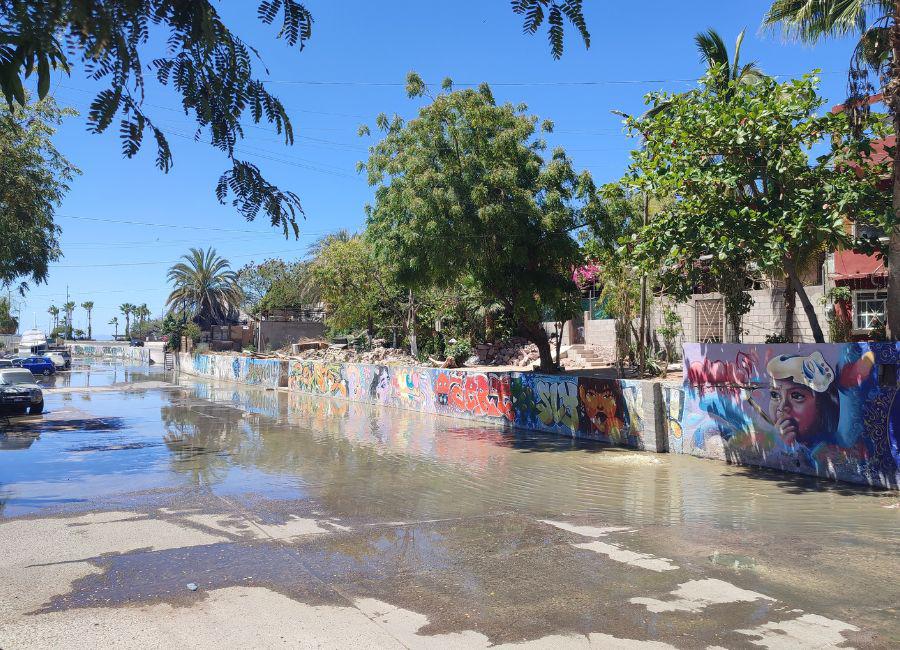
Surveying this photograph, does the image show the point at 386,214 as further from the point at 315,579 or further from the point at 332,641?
the point at 332,641

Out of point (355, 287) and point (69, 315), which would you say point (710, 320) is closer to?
point (355, 287)

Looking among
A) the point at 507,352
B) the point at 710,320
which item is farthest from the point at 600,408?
the point at 507,352

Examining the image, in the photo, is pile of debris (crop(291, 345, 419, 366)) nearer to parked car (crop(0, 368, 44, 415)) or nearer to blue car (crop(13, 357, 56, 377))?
parked car (crop(0, 368, 44, 415))

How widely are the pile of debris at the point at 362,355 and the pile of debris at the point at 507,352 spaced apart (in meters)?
3.50

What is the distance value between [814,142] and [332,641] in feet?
36.8

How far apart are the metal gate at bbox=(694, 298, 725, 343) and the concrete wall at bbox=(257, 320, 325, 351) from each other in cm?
3342

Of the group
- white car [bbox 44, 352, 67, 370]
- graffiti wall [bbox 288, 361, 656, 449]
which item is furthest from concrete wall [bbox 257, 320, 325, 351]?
graffiti wall [bbox 288, 361, 656, 449]

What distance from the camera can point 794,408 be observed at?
11281mm

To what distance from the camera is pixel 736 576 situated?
638 cm

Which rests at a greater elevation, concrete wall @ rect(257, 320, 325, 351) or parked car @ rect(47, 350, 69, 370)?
concrete wall @ rect(257, 320, 325, 351)

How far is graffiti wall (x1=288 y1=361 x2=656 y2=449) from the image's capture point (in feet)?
48.6

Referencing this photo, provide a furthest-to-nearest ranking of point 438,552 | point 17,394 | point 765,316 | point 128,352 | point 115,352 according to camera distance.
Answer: point 115,352 → point 128,352 → point 765,316 → point 17,394 → point 438,552

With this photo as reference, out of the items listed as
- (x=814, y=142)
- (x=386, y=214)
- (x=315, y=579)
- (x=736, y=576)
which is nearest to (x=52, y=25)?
(x=315, y=579)

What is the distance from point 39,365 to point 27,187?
111ft
